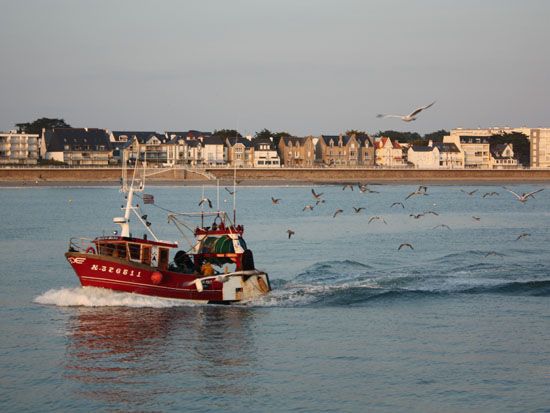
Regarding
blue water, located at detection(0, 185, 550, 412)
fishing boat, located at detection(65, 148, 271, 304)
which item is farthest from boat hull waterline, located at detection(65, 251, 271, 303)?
blue water, located at detection(0, 185, 550, 412)

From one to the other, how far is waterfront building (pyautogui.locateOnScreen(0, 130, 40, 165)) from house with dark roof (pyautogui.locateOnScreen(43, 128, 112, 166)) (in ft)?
11.7

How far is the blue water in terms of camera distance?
25.3 m

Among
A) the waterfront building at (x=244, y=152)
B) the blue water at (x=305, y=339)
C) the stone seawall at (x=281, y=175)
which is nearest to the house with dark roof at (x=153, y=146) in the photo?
the waterfront building at (x=244, y=152)

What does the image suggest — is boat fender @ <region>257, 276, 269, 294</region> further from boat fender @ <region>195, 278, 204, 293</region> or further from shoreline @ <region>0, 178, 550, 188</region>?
shoreline @ <region>0, 178, 550, 188</region>

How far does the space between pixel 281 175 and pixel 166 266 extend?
130648 mm

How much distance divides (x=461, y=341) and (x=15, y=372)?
43.8 feet

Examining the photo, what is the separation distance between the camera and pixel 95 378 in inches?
1063

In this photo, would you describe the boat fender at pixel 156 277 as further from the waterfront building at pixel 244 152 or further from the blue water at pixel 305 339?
the waterfront building at pixel 244 152

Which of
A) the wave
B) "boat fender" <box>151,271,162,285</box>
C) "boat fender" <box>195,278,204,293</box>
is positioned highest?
"boat fender" <box>151,271,162,285</box>

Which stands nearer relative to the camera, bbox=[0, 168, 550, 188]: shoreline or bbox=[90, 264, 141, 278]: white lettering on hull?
bbox=[90, 264, 141, 278]: white lettering on hull

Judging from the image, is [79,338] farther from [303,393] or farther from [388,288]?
[388,288]

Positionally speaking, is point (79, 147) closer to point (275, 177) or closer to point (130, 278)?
point (275, 177)

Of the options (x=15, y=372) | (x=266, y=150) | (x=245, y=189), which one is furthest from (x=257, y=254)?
(x=266, y=150)

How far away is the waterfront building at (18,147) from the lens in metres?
187
